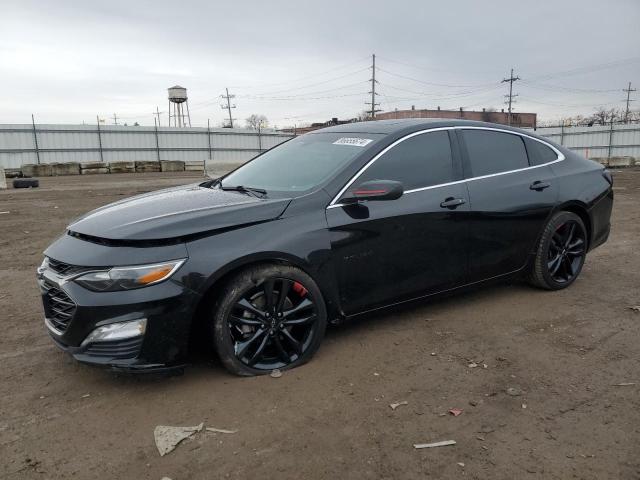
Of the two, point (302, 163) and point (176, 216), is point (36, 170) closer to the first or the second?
point (302, 163)

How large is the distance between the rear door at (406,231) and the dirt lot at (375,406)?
1.38ft

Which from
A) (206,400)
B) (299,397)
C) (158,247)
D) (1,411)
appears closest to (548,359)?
(299,397)

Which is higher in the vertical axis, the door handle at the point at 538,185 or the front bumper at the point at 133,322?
the door handle at the point at 538,185

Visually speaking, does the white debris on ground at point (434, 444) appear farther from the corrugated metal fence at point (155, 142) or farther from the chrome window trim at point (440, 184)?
the corrugated metal fence at point (155, 142)

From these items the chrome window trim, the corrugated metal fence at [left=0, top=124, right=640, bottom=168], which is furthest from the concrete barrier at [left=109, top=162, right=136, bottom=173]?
the chrome window trim

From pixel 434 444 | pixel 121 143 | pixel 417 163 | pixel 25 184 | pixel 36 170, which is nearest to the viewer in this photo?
pixel 434 444

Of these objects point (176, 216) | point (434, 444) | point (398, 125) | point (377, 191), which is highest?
point (398, 125)

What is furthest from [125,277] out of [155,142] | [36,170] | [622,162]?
[155,142]

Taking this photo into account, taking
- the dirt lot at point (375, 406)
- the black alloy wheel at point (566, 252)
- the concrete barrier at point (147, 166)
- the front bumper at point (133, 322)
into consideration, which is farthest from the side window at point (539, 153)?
the concrete barrier at point (147, 166)

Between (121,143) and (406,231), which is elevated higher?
(121,143)

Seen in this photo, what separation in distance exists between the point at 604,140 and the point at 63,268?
40.3m

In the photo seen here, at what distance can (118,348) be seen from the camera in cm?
272

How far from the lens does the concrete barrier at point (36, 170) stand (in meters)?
23.8

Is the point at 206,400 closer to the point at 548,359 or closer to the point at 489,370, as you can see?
the point at 489,370
